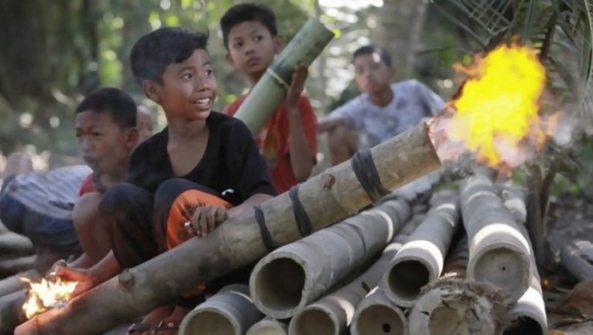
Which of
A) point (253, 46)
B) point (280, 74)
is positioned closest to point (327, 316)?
point (280, 74)

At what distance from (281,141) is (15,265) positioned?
64.2 inches

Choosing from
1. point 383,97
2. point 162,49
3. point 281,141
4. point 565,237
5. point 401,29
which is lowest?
point 565,237

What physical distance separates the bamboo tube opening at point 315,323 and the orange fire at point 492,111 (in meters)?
0.71

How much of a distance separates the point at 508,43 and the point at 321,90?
21.6 feet

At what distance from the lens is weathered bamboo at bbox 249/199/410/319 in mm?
4004

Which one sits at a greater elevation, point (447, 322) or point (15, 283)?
point (447, 322)

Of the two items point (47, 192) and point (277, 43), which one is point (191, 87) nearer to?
point (47, 192)

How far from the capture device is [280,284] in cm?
420

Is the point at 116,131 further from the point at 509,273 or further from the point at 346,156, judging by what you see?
the point at 346,156

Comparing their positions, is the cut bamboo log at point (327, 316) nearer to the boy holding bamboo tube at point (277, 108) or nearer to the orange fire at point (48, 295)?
the orange fire at point (48, 295)

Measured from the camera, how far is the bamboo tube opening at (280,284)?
13.3 ft

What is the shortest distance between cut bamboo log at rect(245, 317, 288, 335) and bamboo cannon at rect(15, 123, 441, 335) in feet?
1.19

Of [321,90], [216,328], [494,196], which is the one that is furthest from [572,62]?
[321,90]

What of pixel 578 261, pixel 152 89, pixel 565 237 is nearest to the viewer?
pixel 152 89
